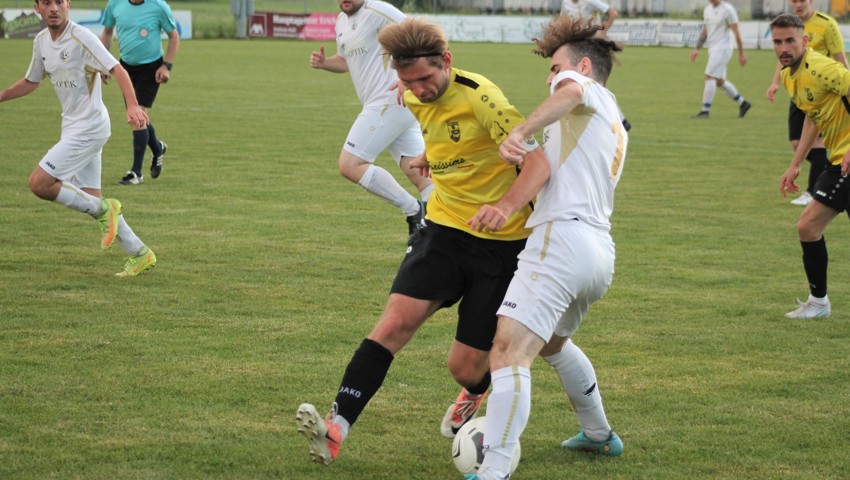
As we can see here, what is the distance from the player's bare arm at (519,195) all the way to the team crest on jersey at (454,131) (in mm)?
496

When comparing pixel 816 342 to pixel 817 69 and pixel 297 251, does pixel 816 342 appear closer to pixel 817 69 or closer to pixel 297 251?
pixel 817 69

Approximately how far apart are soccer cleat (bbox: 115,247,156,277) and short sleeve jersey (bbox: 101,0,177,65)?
6236 millimetres

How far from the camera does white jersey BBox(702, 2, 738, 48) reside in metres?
21.7

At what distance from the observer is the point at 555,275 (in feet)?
A: 14.4

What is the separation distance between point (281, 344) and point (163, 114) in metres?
14.1

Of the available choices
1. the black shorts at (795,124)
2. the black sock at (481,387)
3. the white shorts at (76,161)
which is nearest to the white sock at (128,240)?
the white shorts at (76,161)

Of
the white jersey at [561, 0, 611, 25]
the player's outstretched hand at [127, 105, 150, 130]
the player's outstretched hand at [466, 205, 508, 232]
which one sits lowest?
the white jersey at [561, 0, 611, 25]

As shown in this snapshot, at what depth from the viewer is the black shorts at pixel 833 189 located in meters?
7.61

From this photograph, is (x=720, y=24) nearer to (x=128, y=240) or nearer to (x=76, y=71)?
(x=76, y=71)

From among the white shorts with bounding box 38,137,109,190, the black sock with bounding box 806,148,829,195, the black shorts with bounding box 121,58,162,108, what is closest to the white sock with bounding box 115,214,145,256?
the white shorts with bounding box 38,137,109,190

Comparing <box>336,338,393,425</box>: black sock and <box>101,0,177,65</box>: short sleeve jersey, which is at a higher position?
<box>336,338,393,425</box>: black sock

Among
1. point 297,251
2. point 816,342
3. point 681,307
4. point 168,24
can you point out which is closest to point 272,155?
point 168,24

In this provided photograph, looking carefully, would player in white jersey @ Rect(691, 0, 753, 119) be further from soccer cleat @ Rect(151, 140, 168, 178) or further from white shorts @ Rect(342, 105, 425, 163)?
white shorts @ Rect(342, 105, 425, 163)

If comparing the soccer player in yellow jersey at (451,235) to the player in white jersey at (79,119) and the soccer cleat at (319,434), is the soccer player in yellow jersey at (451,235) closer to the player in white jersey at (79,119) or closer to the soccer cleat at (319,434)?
the soccer cleat at (319,434)
